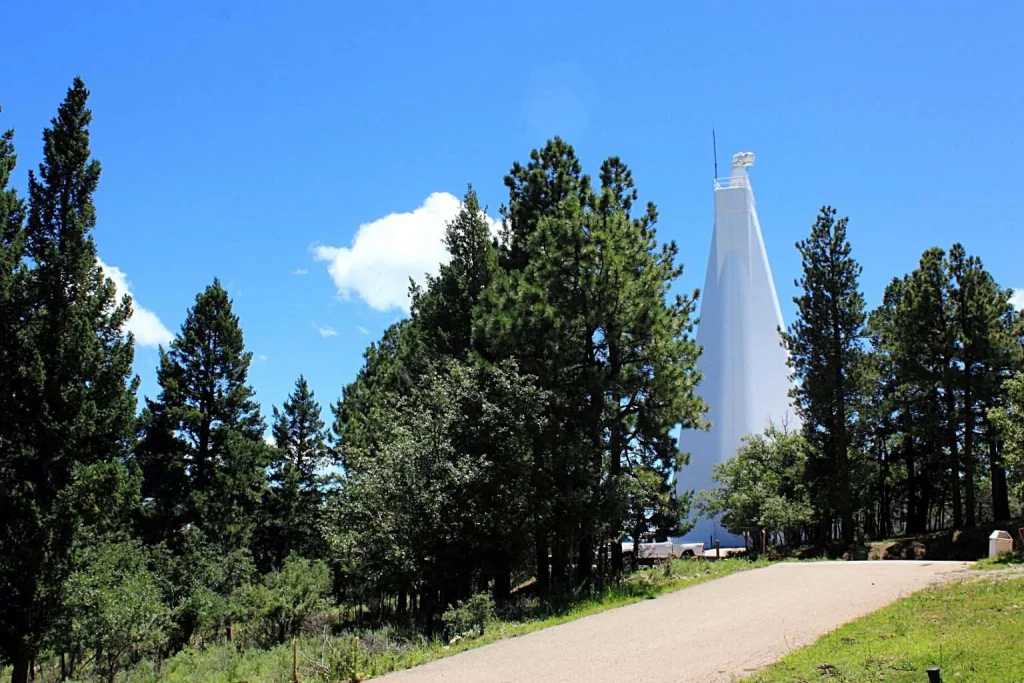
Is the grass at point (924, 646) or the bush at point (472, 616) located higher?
the grass at point (924, 646)

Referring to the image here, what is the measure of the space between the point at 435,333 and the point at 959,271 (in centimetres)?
1915

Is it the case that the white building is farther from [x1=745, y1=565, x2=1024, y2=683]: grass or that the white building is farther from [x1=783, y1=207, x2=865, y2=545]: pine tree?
[x1=745, y1=565, x2=1024, y2=683]: grass

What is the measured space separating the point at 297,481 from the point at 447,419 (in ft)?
89.8

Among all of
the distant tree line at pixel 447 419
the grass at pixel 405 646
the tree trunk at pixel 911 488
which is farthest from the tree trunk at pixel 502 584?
the tree trunk at pixel 911 488

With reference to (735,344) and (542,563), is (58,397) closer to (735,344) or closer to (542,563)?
(542,563)

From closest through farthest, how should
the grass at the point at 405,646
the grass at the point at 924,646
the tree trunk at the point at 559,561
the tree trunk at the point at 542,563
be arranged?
the grass at the point at 924,646 < the grass at the point at 405,646 < the tree trunk at the point at 542,563 < the tree trunk at the point at 559,561

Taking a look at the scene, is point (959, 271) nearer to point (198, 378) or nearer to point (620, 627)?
point (620, 627)

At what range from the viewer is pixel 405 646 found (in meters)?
14.2

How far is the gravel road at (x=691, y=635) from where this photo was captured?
9422 millimetres

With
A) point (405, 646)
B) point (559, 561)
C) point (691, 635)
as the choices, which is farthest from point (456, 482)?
point (691, 635)

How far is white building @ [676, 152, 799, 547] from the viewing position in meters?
45.6

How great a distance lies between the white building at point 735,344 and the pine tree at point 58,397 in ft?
107

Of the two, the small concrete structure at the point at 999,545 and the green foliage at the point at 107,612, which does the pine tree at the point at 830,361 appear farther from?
the green foliage at the point at 107,612

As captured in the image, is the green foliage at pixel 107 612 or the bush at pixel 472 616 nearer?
the bush at pixel 472 616
